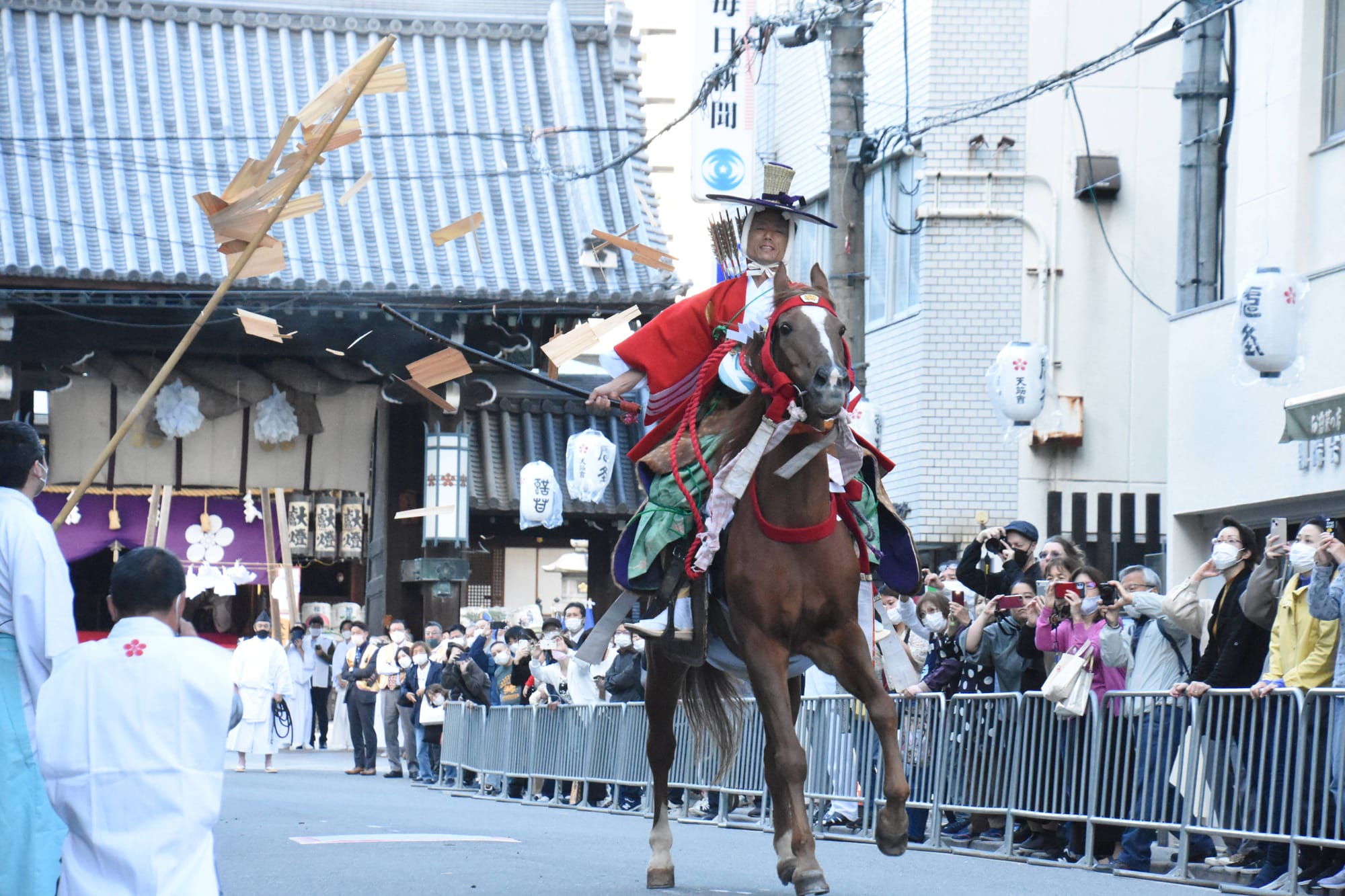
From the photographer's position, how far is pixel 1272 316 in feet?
48.5

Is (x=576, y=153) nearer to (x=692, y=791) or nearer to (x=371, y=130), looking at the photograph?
(x=371, y=130)

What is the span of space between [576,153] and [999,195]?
5.01 metres

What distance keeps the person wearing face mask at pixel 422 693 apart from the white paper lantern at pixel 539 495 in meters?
1.84

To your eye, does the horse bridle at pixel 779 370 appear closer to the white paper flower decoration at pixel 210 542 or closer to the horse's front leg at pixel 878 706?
the horse's front leg at pixel 878 706

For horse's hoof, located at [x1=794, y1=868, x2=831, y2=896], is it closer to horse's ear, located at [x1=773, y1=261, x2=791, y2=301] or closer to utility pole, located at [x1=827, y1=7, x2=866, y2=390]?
horse's ear, located at [x1=773, y1=261, x2=791, y2=301]

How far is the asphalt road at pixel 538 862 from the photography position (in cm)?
930

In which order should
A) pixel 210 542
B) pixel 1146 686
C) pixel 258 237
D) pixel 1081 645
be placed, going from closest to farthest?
1. pixel 258 237
2. pixel 1146 686
3. pixel 1081 645
4. pixel 210 542

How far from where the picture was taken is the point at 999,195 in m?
22.5

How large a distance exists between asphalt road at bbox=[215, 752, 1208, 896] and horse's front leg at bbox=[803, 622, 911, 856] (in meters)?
1.15

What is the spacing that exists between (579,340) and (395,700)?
40.2 ft

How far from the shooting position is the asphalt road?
30.5 ft

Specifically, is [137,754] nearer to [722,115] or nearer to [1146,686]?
[1146,686]

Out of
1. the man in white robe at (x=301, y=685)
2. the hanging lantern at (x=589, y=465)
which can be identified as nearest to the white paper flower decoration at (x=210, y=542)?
the man in white robe at (x=301, y=685)

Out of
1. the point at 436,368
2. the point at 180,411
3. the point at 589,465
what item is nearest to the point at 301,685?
the point at 180,411
